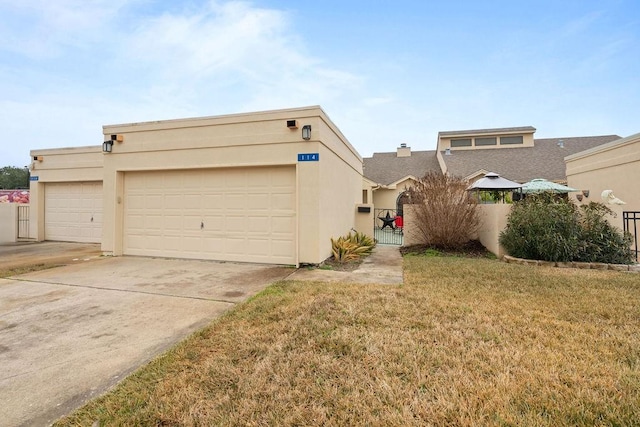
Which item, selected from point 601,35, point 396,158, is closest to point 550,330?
point 601,35

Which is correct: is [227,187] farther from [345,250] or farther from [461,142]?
[461,142]

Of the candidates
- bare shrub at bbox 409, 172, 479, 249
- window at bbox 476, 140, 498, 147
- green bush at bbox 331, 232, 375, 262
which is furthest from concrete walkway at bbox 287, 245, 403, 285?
window at bbox 476, 140, 498, 147

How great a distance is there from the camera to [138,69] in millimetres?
11258

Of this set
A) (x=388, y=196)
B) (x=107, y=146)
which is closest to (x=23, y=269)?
(x=107, y=146)

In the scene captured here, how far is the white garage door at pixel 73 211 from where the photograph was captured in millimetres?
11484

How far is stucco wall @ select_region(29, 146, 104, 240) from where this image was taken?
37.5 ft

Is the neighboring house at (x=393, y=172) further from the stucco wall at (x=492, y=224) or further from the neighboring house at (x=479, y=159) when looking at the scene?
the stucco wall at (x=492, y=224)

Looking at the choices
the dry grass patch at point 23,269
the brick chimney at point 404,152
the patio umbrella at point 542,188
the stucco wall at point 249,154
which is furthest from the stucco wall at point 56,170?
the brick chimney at point 404,152

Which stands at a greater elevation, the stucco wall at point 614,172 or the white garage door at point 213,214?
the stucco wall at point 614,172

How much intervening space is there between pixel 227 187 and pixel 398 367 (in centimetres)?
648

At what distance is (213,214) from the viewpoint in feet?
26.0

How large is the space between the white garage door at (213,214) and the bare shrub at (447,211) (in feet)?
15.6

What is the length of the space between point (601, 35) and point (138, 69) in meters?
15.9

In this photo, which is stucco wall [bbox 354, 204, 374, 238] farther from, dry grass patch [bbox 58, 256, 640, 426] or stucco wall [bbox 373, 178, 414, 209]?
stucco wall [bbox 373, 178, 414, 209]
